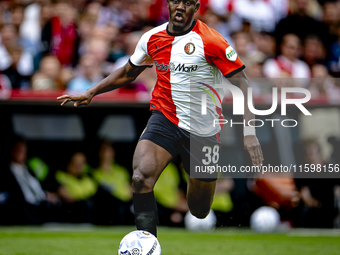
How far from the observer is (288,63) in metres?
A: 8.79

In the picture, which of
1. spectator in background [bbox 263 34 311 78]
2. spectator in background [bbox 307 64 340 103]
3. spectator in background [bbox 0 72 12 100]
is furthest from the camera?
spectator in background [bbox 263 34 311 78]

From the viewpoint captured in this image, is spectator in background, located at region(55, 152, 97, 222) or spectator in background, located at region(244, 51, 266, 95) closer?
spectator in background, located at region(244, 51, 266, 95)

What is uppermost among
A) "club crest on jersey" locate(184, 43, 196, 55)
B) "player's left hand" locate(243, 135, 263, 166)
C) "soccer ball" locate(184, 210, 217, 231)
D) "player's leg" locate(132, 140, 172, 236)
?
"club crest on jersey" locate(184, 43, 196, 55)

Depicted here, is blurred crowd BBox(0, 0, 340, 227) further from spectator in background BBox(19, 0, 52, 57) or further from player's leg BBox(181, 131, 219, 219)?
player's leg BBox(181, 131, 219, 219)

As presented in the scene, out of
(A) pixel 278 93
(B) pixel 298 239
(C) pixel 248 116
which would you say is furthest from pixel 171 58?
(B) pixel 298 239

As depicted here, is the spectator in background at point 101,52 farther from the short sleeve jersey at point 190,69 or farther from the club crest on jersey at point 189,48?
the club crest on jersey at point 189,48

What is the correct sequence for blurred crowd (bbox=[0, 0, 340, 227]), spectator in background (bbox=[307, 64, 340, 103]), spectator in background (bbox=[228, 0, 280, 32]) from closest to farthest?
spectator in background (bbox=[307, 64, 340, 103])
blurred crowd (bbox=[0, 0, 340, 227])
spectator in background (bbox=[228, 0, 280, 32])

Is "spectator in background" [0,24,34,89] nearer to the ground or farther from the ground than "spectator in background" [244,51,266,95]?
farther from the ground

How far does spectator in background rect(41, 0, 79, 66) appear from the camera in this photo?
8.79m

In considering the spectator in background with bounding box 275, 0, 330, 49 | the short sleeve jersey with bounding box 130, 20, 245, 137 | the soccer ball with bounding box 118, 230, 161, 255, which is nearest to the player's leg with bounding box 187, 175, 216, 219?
the short sleeve jersey with bounding box 130, 20, 245, 137

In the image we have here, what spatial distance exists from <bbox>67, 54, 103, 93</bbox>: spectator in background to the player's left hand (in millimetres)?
3973

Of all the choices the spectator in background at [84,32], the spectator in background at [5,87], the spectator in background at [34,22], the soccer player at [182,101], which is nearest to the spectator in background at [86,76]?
the spectator in background at [84,32]

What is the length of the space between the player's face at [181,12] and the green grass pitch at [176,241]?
9.32 ft

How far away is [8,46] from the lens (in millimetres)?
8719
